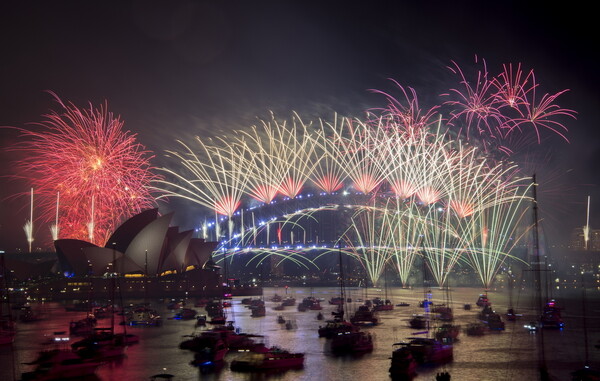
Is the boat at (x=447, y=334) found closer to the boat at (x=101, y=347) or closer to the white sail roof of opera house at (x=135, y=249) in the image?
the boat at (x=101, y=347)

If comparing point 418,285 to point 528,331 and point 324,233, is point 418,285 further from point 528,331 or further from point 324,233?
point 528,331

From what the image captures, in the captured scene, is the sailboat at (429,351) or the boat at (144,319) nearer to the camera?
the sailboat at (429,351)

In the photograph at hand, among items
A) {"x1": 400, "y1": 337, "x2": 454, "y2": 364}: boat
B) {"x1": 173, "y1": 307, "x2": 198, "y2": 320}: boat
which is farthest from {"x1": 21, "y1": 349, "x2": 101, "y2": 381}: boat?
{"x1": 173, "y1": 307, "x2": 198, "y2": 320}: boat

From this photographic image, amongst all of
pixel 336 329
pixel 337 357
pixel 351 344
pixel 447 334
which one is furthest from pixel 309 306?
pixel 337 357

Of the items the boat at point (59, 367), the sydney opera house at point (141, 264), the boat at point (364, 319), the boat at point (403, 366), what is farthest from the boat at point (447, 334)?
the sydney opera house at point (141, 264)

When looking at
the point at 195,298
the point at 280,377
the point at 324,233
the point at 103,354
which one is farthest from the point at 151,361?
the point at 324,233

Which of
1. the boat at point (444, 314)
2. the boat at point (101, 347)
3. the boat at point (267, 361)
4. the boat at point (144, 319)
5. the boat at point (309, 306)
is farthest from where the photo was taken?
the boat at point (309, 306)
